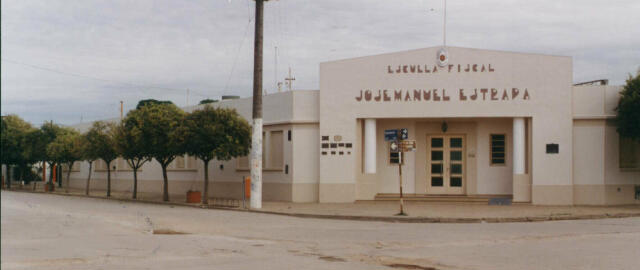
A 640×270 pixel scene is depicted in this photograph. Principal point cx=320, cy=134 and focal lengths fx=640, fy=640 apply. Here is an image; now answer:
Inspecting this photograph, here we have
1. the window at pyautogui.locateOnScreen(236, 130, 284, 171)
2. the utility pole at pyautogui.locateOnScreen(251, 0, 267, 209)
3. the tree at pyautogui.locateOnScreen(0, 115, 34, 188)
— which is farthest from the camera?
the window at pyautogui.locateOnScreen(236, 130, 284, 171)

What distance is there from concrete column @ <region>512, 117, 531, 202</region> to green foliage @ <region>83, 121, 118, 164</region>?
20.1 m

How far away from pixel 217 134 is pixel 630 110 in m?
15.4

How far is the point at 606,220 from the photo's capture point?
753 inches

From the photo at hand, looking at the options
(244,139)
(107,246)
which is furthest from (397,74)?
(107,246)

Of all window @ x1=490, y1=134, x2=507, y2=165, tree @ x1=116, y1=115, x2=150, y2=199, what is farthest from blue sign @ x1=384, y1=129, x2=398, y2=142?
tree @ x1=116, y1=115, x2=150, y2=199

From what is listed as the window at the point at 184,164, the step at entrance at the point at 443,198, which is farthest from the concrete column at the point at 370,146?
the window at the point at 184,164

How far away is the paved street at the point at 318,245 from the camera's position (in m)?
10.2

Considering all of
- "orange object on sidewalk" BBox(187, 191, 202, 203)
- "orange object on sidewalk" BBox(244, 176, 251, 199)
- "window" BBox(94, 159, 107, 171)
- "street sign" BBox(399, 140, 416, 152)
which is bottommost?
"orange object on sidewalk" BBox(187, 191, 202, 203)

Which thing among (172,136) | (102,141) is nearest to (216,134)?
(172,136)

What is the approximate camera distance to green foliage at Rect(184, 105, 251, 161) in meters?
25.4

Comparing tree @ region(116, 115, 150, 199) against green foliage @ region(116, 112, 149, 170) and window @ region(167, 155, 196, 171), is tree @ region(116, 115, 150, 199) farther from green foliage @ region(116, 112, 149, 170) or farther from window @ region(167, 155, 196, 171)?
window @ region(167, 155, 196, 171)

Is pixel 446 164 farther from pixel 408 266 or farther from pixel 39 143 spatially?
pixel 39 143

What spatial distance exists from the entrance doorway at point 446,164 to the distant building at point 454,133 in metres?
0.04

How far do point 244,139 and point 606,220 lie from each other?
13.9 meters
